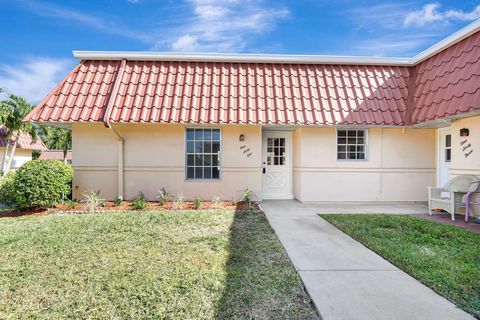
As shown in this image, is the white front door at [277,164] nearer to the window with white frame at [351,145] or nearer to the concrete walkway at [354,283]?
the window with white frame at [351,145]

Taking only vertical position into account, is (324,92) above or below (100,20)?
below

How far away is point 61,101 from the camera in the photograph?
29.8 ft

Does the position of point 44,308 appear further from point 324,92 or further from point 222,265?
point 324,92

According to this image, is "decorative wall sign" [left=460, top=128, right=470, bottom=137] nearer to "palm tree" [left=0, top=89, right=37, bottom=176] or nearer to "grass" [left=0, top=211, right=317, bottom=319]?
"grass" [left=0, top=211, right=317, bottom=319]

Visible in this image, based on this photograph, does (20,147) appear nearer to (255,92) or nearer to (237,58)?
(237,58)

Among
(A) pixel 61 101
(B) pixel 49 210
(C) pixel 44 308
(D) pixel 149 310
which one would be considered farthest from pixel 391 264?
(A) pixel 61 101

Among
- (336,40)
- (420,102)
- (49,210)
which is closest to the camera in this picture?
(49,210)

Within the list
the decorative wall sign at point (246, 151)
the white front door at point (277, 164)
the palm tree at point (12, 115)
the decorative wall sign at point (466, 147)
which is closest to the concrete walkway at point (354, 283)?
the decorative wall sign at point (246, 151)

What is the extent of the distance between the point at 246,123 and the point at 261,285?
5.93 meters

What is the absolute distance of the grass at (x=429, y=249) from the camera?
3557 mm

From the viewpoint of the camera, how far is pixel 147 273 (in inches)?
154

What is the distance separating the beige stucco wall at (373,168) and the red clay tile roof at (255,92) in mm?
888

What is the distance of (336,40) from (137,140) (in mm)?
9463

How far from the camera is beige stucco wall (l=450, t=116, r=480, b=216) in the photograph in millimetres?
7465
